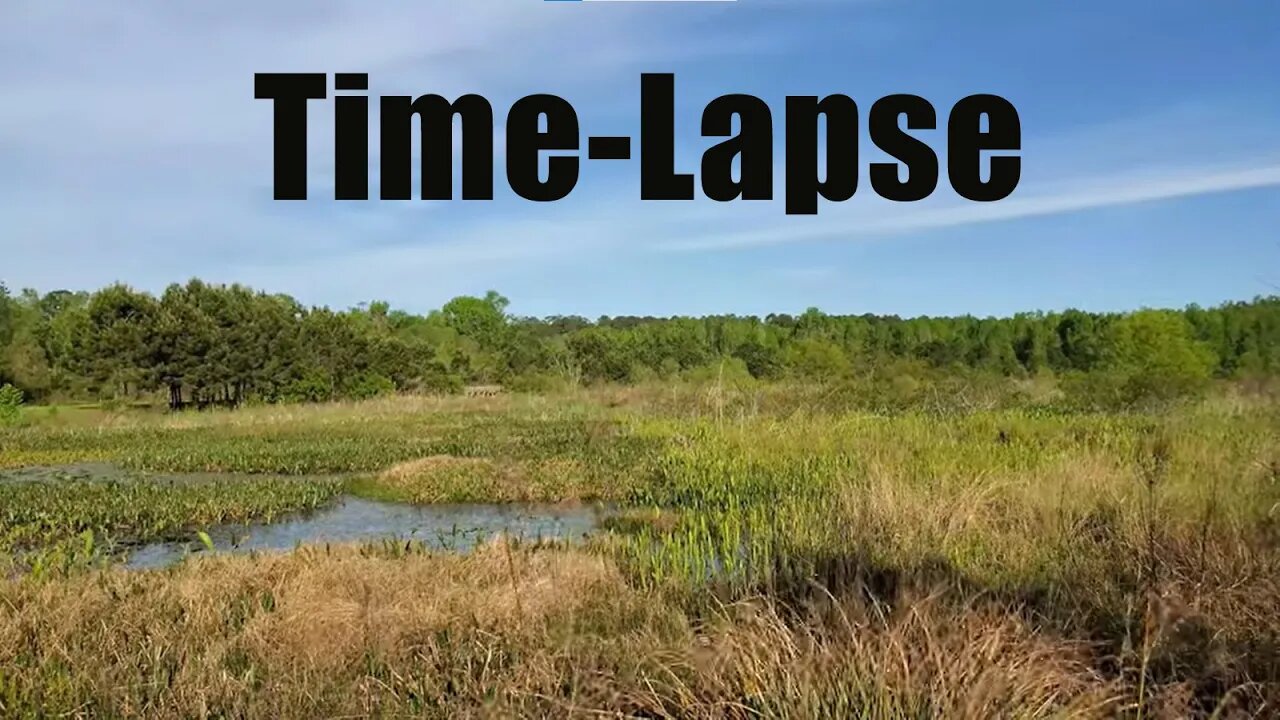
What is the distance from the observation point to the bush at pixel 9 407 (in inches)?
1298

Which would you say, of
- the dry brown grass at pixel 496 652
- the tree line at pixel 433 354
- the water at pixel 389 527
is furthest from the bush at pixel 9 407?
the dry brown grass at pixel 496 652

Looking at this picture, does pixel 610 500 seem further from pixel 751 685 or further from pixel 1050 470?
pixel 751 685

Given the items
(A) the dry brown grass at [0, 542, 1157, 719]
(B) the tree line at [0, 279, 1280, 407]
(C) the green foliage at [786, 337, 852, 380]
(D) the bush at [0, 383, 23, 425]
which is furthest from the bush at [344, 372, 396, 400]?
(A) the dry brown grass at [0, 542, 1157, 719]

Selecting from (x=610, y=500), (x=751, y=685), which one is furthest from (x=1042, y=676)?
(x=610, y=500)

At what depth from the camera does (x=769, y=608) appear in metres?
3.71

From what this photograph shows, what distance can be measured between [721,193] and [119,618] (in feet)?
21.4

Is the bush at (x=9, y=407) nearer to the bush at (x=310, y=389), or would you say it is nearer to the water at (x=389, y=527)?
the bush at (x=310, y=389)

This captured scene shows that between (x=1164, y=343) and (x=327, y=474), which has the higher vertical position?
(x=1164, y=343)

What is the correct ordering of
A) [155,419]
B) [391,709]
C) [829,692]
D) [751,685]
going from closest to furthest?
[829,692], [751,685], [391,709], [155,419]

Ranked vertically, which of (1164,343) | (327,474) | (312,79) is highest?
(312,79)

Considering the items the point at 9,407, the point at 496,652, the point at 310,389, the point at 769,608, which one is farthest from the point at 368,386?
the point at 769,608

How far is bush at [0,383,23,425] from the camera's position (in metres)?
33.0

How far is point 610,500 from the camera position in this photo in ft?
41.5

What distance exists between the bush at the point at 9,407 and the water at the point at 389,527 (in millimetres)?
26688
